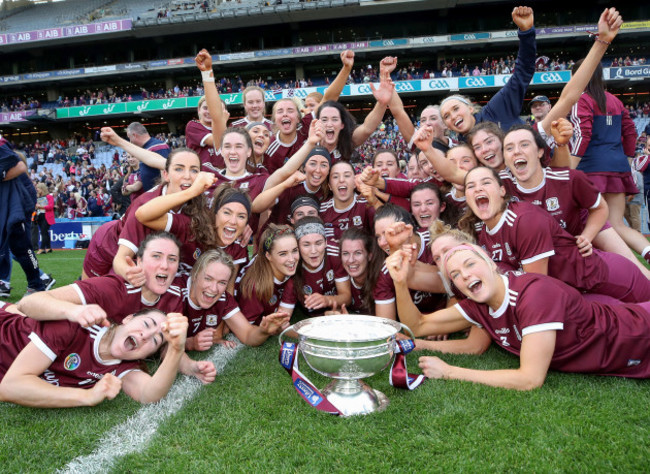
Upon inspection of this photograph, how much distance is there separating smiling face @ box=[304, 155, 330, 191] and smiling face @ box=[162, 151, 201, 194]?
1309 millimetres

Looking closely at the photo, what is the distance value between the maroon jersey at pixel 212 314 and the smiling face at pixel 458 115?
278 cm

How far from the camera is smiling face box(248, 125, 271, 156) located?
16.1ft

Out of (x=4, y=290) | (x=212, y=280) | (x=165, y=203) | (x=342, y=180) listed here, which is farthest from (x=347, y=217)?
(x=4, y=290)

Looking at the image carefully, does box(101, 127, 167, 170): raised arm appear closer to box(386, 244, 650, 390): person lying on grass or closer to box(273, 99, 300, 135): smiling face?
box(273, 99, 300, 135): smiling face

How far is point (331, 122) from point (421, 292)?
2.23 metres

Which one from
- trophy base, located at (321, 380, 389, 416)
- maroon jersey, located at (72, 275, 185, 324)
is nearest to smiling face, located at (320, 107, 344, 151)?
maroon jersey, located at (72, 275, 185, 324)

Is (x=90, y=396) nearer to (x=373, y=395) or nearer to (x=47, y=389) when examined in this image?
(x=47, y=389)

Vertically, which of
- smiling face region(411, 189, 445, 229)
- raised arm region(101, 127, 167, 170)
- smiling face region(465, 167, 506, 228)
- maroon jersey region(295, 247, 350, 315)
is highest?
raised arm region(101, 127, 167, 170)

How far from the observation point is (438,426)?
7.38ft

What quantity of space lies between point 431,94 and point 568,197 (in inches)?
1277

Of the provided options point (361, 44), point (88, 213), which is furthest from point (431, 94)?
point (88, 213)

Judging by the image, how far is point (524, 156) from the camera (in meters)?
3.41

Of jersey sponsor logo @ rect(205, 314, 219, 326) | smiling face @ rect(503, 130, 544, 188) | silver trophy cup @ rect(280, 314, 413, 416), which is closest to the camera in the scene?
silver trophy cup @ rect(280, 314, 413, 416)

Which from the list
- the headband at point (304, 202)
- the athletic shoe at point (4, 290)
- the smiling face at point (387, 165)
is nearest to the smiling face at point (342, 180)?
the headband at point (304, 202)
